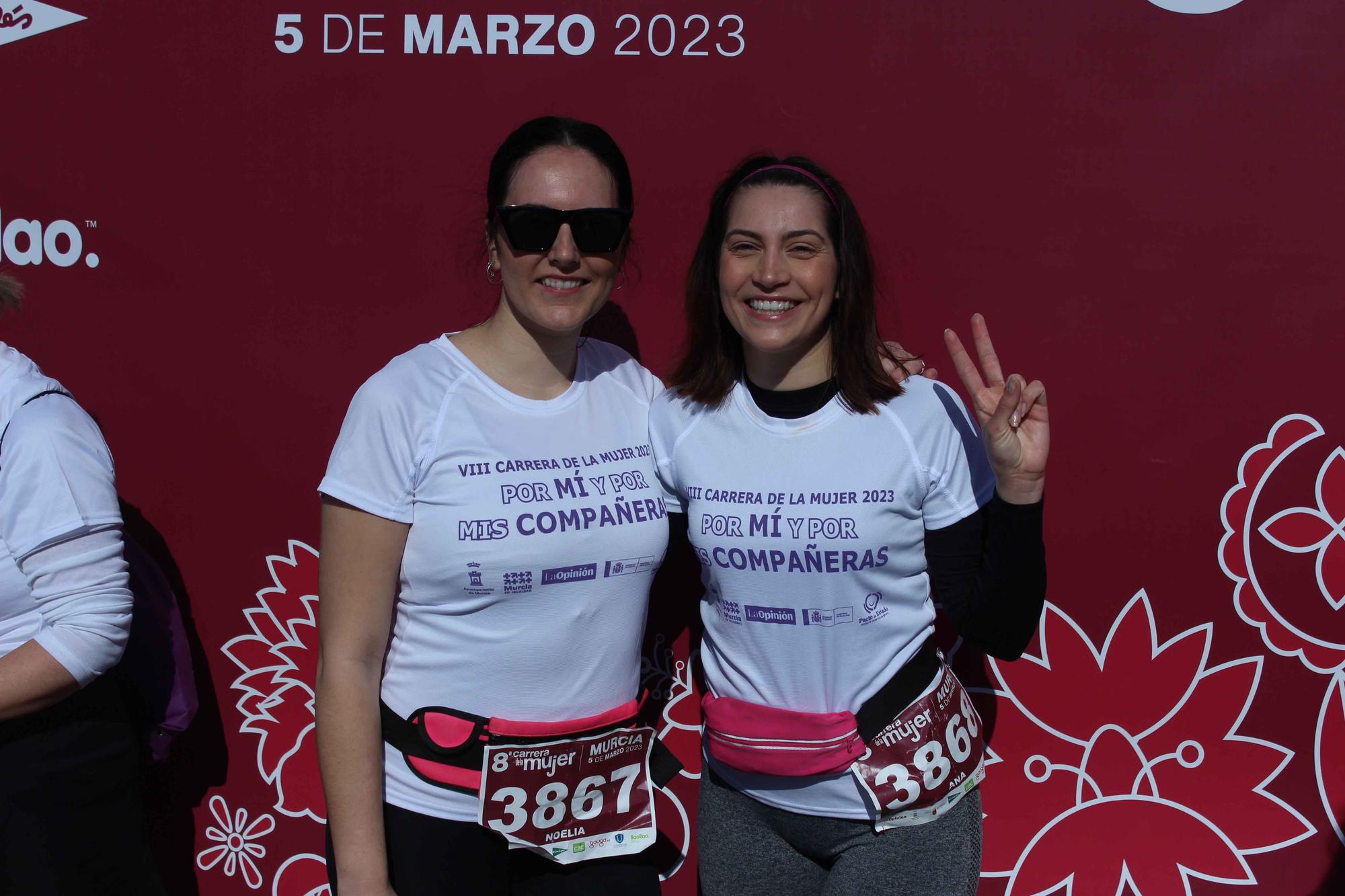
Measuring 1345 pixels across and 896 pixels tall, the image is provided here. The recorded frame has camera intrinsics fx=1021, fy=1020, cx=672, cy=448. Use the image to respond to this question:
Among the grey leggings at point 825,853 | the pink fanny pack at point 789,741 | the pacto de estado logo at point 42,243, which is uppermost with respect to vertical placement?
the pacto de estado logo at point 42,243

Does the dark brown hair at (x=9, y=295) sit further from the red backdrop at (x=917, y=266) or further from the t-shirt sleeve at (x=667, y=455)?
the t-shirt sleeve at (x=667, y=455)

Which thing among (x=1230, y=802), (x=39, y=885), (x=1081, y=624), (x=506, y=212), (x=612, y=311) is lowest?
(x=1230, y=802)

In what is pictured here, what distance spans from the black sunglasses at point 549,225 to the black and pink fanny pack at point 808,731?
0.89m

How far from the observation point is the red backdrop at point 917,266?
7.73ft

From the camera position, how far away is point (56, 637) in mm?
1760

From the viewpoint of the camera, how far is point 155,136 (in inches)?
94.7

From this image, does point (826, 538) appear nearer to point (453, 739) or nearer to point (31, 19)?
point (453, 739)

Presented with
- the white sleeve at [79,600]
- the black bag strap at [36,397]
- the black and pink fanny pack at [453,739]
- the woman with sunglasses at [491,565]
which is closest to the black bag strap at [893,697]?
the woman with sunglasses at [491,565]

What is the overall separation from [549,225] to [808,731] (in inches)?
39.6

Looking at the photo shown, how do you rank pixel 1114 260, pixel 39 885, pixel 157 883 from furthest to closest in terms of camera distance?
pixel 1114 260
pixel 157 883
pixel 39 885

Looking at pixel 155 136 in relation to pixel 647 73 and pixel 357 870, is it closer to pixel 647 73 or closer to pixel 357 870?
pixel 647 73

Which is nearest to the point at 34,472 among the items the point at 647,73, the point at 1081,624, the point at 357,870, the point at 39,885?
the point at 39,885

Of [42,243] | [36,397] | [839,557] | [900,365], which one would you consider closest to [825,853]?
[839,557]

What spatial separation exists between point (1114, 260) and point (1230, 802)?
4.47 ft
